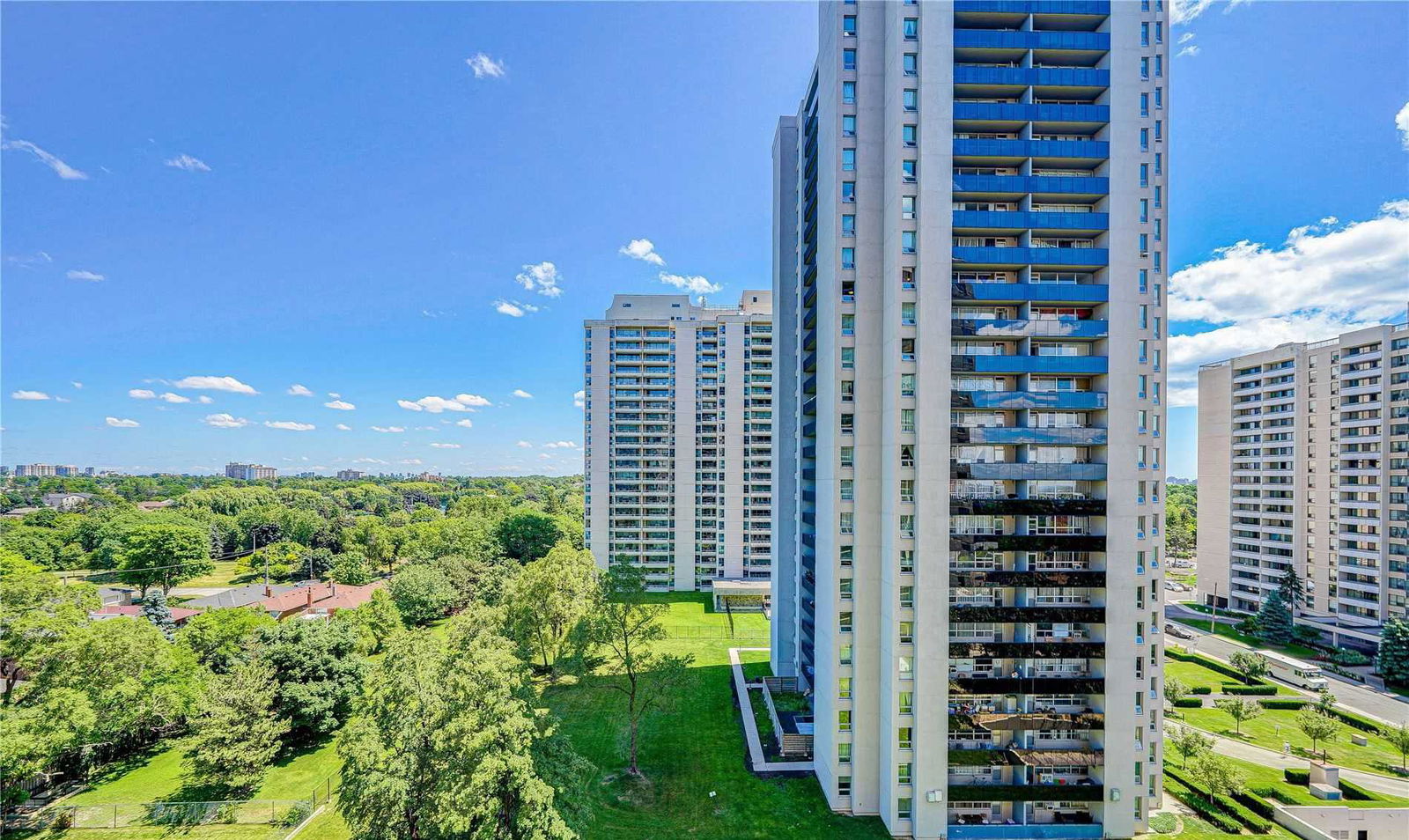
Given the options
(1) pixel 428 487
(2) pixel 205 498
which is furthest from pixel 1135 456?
(1) pixel 428 487

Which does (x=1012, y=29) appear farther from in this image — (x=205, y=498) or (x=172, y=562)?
(x=205, y=498)

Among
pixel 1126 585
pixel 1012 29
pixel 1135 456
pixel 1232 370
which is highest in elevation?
pixel 1012 29

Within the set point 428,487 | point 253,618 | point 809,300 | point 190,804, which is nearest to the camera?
point 190,804

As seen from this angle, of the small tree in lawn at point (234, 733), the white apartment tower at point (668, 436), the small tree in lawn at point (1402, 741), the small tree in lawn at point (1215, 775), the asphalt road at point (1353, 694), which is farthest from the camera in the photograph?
the white apartment tower at point (668, 436)

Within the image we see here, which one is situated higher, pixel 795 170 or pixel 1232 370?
pixel 795 170

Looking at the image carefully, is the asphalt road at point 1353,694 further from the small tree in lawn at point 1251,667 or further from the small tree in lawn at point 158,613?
the small tree in lawn at point 158,613

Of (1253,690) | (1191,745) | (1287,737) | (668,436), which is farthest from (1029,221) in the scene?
(668,436)

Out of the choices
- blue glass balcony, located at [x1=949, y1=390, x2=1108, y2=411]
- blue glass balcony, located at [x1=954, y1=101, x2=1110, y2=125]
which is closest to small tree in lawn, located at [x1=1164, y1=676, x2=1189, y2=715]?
blue glass balcony, located at [x1=949, y1=390, x2=1108, y2=411]

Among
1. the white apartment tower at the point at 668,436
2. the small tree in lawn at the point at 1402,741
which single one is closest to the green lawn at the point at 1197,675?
the small tree in lawn at the point at 1402,741
